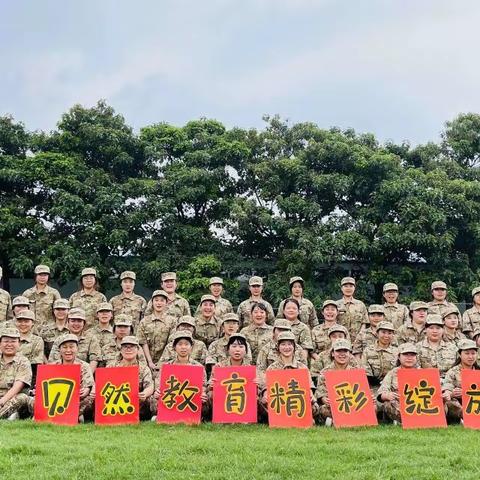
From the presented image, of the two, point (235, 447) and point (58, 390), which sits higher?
point (58, 390)

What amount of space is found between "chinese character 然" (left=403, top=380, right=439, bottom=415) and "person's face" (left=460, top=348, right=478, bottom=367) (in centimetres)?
85

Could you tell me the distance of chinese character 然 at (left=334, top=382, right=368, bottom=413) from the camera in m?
7.24

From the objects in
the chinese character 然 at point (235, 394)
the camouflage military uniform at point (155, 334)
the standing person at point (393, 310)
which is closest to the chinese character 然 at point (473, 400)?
the chinese character 然 at point (235, 394)

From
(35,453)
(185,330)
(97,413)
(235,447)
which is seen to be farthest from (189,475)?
(185,330)

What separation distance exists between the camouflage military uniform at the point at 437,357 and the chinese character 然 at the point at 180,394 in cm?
299

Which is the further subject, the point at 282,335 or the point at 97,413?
the point at 282,335

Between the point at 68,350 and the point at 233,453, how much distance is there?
308 cm

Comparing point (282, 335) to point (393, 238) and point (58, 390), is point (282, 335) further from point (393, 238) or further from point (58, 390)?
point (393, 238)

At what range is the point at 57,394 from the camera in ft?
24.1

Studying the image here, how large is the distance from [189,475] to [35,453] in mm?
1542

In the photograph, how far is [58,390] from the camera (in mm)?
7352

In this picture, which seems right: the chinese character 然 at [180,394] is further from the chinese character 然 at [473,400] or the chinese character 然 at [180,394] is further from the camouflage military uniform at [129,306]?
the chinese character 然 at [473,400]

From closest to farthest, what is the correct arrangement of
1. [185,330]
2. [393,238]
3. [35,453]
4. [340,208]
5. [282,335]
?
[35,453]
[282,335]
[185,330]
[393,238]
[340,208]

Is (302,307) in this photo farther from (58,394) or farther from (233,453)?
(233,453)
